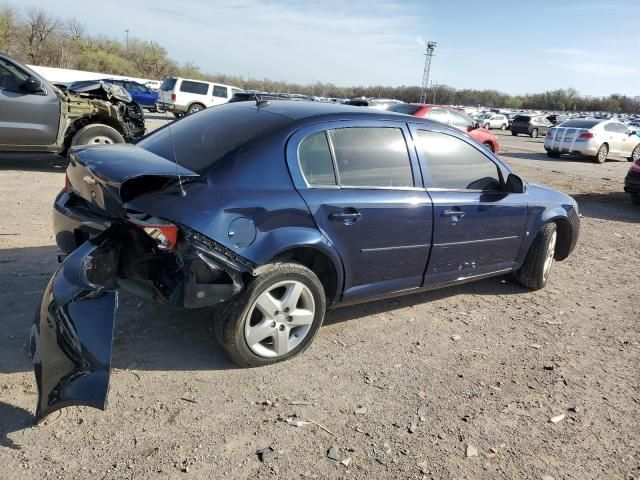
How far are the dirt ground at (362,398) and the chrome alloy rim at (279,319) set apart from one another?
6.1 inches

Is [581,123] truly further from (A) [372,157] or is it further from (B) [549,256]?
(A) [372,157]

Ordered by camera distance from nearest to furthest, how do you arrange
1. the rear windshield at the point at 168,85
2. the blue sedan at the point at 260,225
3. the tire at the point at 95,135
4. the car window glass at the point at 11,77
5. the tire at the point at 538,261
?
the blue sedan at the point at 260,225, the tire at the point at 538,261, the car window glass at the point at 11,77, the tire at the point at 95,135, the rear windshield at the point at 168,85

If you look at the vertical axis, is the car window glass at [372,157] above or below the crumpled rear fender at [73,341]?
above

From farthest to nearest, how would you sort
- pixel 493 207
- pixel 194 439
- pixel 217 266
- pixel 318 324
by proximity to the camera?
A: pixel 493 207
pixel 318 324
pixel 217 266
pixel 194 439

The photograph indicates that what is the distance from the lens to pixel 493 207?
14.6ft

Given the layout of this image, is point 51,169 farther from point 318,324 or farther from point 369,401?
point 369,401

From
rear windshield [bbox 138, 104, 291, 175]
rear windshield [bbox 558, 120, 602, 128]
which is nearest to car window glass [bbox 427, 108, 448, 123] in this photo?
rear windshield [bbox 558, 120, 602, 128]

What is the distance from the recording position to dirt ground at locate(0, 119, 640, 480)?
2557 millimetres

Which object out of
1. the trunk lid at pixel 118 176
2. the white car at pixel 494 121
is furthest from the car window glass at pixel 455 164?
the white car at pixel 494 121

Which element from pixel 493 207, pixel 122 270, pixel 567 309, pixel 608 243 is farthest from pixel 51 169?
pixel 608 243

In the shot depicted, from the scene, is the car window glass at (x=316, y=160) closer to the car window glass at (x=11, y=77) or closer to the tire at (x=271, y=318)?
the tire at (x=271, y=318)

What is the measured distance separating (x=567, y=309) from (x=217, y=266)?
11.6 ft

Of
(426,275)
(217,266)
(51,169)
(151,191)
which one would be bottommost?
(51,169)

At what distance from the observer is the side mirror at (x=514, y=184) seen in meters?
4.58
